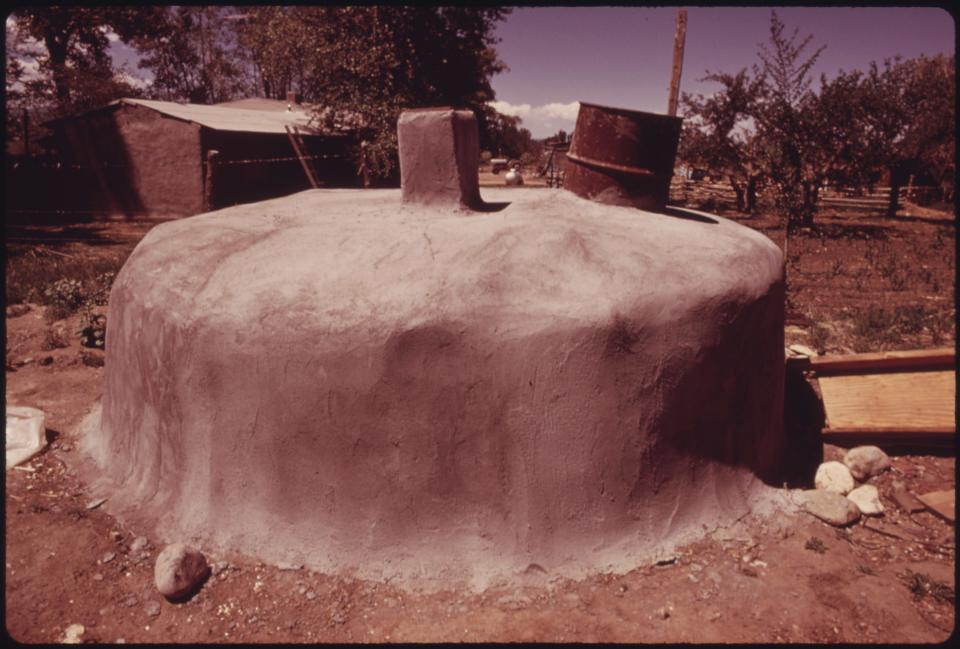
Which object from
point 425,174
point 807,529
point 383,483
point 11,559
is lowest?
point 11,559

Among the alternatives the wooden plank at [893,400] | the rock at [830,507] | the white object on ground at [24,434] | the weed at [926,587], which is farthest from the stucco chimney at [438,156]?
the weed at [926,587]

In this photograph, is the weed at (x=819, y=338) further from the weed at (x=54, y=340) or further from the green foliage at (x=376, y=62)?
the green foliage at (x=376, y=62)

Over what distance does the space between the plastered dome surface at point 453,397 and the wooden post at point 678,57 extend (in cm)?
1143

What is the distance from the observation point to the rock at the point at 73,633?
11.2ft

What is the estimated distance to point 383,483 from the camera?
12.3 feet

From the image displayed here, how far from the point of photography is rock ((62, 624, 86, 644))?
3416 mm


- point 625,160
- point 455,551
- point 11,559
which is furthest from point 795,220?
point 11,559

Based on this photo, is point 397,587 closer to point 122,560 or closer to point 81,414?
point 122,560

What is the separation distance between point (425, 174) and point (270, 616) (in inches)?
129

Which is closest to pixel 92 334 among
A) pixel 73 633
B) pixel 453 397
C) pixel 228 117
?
pixel 73 633

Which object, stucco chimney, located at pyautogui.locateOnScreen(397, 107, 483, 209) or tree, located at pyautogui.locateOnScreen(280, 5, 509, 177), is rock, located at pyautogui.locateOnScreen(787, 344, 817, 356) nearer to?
stucco chimney, located at pyautogui.locateOnScreen(397, 107, 483, 209)

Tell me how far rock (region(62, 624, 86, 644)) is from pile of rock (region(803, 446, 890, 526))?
4674mm

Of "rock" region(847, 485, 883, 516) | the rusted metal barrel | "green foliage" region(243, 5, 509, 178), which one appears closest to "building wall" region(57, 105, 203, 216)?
"green foliage" region(243, 5, 509, 178)

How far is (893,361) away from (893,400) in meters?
0.34
